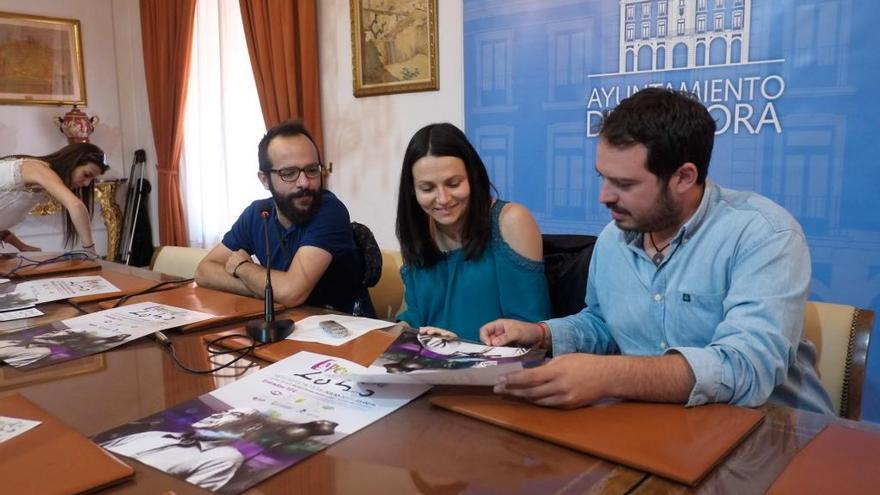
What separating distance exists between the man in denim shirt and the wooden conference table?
111 mm

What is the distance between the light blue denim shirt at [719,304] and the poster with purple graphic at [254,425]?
1.59 ft

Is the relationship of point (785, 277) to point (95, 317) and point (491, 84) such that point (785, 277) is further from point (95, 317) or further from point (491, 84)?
point (491, 84)

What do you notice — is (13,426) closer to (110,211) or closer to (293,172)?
(293,172)

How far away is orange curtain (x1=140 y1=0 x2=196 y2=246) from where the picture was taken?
16.6ft

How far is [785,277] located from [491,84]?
224 cm

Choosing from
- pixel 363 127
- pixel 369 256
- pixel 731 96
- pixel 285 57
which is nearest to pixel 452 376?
pixel 369 256

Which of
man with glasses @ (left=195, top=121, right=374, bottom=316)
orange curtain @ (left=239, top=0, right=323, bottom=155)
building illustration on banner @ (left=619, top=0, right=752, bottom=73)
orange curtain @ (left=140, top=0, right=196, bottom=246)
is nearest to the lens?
man with glasses @ (left=195, top=121, right=374, bottom=316)

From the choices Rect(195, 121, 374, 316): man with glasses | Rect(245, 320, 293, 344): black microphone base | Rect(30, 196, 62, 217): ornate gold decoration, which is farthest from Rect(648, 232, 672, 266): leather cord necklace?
Rect(30, 196, 62, 217): ornate gold decoration

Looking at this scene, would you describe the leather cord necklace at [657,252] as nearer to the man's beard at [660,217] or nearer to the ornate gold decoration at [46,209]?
the man's beard at [660,217]

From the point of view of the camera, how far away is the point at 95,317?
1629mm

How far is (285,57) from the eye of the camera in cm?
404

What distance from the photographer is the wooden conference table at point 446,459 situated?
75cm

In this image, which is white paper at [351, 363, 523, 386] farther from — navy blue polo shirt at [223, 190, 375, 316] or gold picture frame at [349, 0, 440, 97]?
gold picture frame at [349, 0, 440, 97]

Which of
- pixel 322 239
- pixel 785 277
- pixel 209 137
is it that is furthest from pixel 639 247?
pixel 209 137
